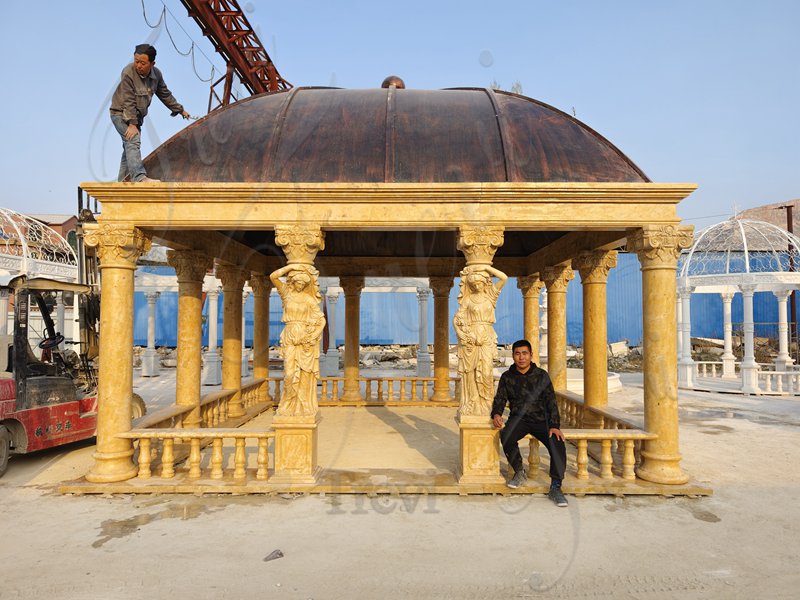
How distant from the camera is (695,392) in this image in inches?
666

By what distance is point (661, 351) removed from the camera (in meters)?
6.79

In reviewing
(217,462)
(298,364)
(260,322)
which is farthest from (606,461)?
(260,322)

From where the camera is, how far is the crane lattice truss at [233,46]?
50.9 ft

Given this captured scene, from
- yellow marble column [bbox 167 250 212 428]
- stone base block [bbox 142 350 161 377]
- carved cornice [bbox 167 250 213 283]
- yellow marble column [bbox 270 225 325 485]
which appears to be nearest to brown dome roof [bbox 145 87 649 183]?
yellow marble column [bbox 270 225 325 485]

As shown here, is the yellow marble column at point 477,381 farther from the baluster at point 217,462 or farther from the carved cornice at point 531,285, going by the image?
the carved cornice at point 531,285

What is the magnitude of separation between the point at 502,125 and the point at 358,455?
554cm

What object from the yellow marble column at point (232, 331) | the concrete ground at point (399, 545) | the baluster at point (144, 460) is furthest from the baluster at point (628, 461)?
the yellow marble column at point (232, 331)

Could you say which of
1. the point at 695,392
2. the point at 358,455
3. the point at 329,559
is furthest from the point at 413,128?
the point at 695,392

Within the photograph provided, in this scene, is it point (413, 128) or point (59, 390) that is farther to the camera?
point (59, 390)

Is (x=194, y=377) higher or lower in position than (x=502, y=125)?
lower

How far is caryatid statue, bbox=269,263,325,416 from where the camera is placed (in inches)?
257

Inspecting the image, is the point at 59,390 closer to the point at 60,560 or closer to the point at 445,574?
the point at 60,560

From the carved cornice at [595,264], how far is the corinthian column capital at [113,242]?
7.46 metres

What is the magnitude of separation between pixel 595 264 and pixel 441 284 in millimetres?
4950
